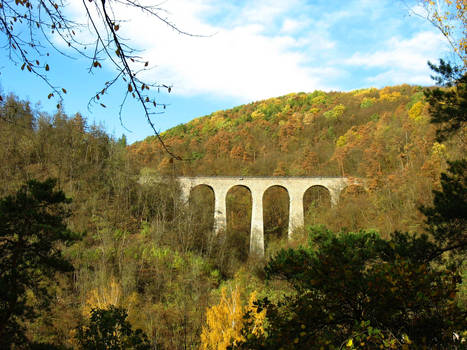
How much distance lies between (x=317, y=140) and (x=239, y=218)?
1734 centimetres

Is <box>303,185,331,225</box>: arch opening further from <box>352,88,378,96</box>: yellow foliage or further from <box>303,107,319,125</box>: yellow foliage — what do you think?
<box>352,88,378,96</box>: yellow foliage

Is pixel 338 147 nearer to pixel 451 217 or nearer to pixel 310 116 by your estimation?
pixel 310 116

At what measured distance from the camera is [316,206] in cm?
2994

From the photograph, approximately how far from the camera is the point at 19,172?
20891 millimetres

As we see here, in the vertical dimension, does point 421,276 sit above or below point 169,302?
above

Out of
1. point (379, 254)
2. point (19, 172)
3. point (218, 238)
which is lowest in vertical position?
point (218, 238)

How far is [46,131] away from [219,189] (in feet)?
46.7

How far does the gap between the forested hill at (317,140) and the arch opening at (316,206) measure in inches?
89.2

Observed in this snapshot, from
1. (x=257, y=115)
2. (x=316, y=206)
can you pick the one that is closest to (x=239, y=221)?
(x=316, y=206)

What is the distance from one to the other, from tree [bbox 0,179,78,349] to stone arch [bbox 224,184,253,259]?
2061 cm

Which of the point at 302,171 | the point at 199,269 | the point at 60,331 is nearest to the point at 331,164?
the point at 302,171

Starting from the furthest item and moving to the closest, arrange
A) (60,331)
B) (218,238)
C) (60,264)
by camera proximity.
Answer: (218,238) < (60,331) < (60,264)

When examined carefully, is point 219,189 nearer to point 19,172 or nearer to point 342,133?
point 19,172

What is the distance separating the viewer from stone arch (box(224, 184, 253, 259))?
2671 cm
